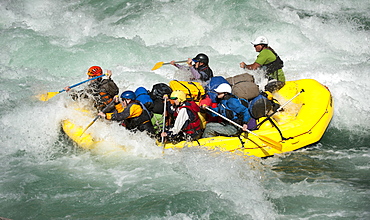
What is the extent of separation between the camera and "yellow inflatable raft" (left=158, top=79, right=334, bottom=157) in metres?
5.70

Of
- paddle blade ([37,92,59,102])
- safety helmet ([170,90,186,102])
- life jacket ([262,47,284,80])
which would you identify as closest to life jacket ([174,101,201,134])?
safety helmet ([170,90,186,102])

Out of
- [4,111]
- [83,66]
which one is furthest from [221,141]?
[83,66]

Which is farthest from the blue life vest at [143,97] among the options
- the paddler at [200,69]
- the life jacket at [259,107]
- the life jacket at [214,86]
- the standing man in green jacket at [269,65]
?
the standing man in green jacket at [269,65]

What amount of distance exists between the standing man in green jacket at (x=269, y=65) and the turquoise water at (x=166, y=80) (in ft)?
4.25

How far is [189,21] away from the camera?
1209 cm

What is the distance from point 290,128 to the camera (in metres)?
6.02

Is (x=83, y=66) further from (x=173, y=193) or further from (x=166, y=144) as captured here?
(x=173, y=193)

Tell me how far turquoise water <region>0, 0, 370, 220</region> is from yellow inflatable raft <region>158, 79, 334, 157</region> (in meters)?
0.18

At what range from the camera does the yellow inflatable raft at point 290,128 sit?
570cm

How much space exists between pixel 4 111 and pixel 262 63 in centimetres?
467

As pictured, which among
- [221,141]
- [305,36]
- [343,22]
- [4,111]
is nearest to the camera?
[221,141]

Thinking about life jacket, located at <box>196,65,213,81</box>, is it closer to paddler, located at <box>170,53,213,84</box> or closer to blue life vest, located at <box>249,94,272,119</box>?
paddler, located at <box>170,53,213,84</box>

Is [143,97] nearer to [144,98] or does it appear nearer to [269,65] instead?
[144,98]

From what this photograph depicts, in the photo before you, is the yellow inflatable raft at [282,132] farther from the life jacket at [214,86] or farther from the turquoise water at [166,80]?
the life jacket at [214,86]
